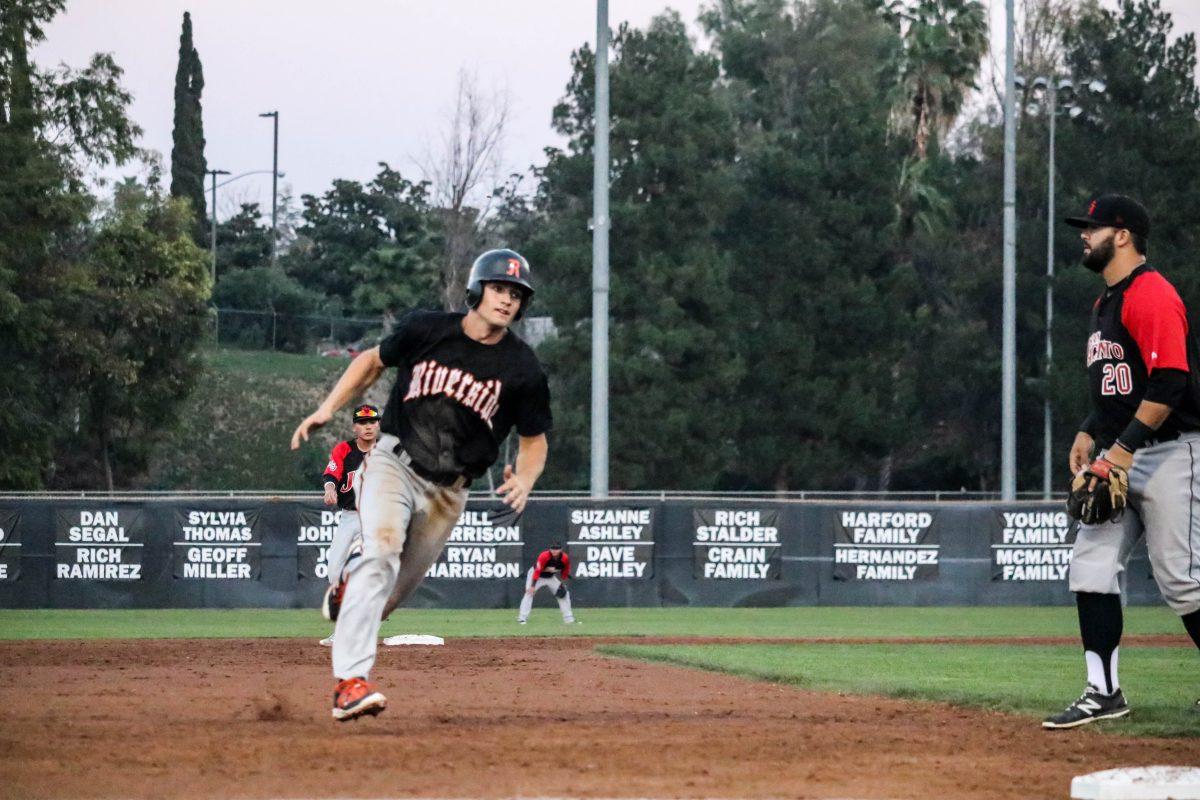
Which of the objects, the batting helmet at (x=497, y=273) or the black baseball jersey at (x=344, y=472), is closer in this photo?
the batting helmet at (x=497, y=273)

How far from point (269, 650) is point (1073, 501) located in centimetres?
875

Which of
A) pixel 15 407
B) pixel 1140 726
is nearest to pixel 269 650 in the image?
pixel 1140 726

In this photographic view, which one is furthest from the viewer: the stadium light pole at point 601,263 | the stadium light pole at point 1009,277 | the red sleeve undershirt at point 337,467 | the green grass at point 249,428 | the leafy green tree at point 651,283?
the green grass at point 249,428

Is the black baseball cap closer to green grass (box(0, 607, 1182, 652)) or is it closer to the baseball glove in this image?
the baseball glove

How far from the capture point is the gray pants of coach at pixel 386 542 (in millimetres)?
7371

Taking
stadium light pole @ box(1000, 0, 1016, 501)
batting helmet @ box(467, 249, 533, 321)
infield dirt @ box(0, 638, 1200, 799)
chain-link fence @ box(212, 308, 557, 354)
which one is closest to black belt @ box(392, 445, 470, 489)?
batting helmet @ box(467, 249, 533, 321)

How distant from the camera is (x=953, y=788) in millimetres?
6086

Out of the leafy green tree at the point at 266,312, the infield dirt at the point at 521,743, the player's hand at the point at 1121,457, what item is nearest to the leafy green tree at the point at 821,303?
the leafy green tree at the point at 266,312

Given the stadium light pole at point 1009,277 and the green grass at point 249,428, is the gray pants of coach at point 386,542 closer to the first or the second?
the stadium light pole at point 1009,277

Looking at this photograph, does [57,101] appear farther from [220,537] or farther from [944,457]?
[944,457]

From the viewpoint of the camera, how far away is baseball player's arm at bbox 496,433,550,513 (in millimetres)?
7660

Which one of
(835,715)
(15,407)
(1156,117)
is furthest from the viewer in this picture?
(1156,117)

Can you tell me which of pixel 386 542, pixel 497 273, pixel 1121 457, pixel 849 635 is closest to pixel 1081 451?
pixel 1121 457

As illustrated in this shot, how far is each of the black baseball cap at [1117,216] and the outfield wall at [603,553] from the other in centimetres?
1654
